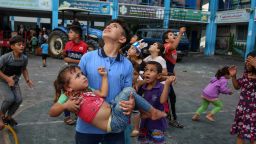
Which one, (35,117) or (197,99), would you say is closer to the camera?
(35,117)

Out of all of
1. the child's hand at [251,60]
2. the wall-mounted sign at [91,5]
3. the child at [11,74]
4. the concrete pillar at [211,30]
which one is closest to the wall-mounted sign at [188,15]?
the concrete pillar at [211,30]

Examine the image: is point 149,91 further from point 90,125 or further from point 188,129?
point 188,129

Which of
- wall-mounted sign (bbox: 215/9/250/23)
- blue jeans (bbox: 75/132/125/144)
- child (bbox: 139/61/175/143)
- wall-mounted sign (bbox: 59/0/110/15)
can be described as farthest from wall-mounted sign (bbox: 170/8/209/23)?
blue jeans (bbox: 75/132/125/144)

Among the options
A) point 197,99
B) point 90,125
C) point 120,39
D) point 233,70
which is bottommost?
point 197,99

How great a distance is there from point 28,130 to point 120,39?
327cm

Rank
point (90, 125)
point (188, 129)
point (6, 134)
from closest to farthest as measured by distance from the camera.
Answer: point (90, 125)
point (6, 134)
point (188, 129)

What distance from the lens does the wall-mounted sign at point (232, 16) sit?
75.0ft

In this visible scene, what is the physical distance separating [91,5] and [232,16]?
1100 centimetres

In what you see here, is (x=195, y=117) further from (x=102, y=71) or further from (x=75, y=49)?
(x=102, y=71)

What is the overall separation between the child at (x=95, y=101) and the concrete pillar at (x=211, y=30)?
25.1 m

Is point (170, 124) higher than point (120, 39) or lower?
lower

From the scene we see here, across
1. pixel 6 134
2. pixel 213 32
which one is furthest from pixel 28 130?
pixel 213 32

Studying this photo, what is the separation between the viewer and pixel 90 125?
2631 mm

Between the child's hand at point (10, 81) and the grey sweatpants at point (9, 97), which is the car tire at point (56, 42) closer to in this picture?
the grey sweatpants at point (9, 97)
